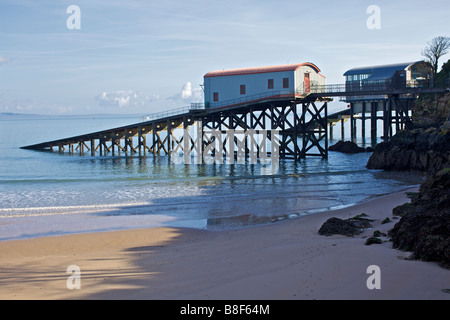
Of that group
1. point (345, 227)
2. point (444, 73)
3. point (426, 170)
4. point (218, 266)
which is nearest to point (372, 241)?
point (345, 227)

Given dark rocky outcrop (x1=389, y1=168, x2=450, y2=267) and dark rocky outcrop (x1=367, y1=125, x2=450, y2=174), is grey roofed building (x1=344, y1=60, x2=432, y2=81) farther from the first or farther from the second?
dark rocky outcrop (x1=389, y1=168, x2=450, y2=267)

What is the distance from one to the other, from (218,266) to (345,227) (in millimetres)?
3929

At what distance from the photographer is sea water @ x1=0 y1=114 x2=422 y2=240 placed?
54.2ft

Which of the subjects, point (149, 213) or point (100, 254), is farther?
point (149, 213)

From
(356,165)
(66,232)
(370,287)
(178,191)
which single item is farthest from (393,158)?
(370,287)

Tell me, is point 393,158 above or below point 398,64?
below

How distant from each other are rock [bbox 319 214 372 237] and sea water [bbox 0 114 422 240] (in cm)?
399

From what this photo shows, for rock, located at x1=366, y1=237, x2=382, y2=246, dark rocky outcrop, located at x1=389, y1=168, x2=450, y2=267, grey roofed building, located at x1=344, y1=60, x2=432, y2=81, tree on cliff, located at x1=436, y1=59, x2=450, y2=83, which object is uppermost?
grey roofed building, located at x1=344, y1=60, x2=432, y2=81

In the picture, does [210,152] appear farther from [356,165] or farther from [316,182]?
[316,182]

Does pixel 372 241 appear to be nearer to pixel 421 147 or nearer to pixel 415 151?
pixel 421 147

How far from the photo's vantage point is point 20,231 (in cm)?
1520

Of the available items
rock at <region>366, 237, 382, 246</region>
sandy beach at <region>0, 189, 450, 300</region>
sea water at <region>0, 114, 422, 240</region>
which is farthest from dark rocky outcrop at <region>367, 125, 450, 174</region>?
rock at <region>366, 237, 382, 246</region>

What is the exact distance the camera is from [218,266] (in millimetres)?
9516
